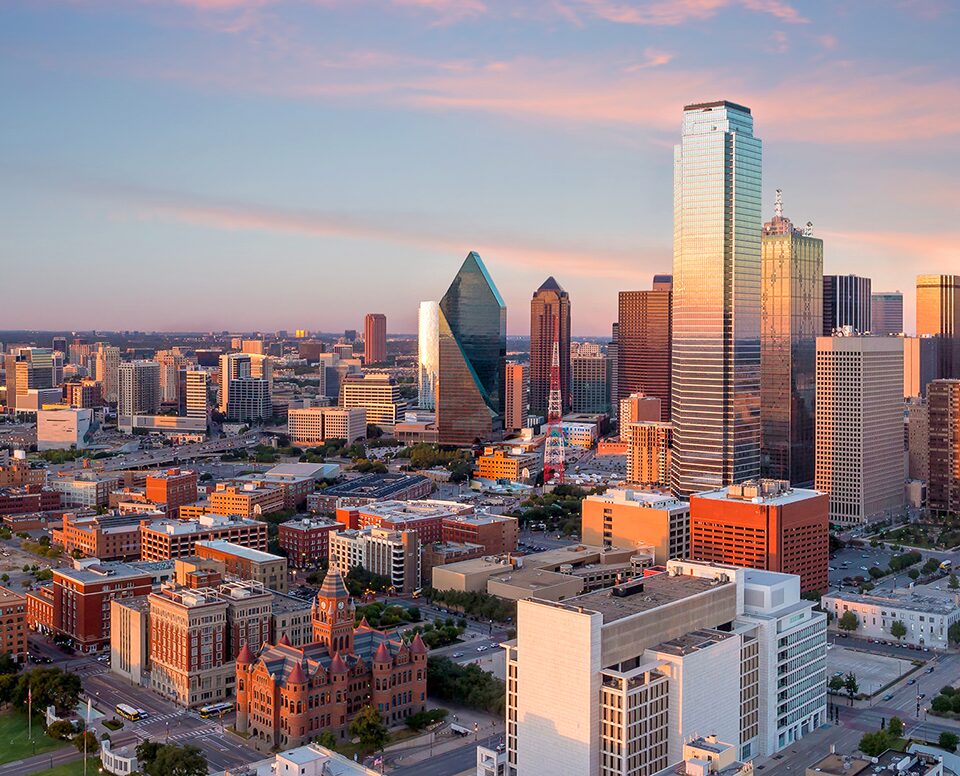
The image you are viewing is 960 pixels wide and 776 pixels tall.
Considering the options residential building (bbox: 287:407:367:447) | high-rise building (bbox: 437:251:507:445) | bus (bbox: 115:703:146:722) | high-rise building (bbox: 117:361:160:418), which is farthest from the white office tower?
high-rise building (bbox: 117:361:160:418)

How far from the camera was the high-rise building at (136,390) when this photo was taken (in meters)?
104

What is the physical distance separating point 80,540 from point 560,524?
23124 mm

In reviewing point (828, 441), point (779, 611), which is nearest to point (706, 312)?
point (828, 441)

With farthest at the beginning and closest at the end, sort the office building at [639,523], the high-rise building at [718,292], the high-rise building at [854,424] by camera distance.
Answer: the high-rise building at [854,424] < the high-rise building at [718,292] < the office building at [639,523]

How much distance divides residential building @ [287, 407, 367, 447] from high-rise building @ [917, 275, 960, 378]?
51909 mm

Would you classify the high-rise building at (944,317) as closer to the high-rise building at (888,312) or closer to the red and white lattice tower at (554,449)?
the high-rise building at (888,312)

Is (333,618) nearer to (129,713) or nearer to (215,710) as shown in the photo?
(215,710)

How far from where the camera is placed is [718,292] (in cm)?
5231

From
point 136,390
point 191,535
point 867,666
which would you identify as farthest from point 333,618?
point 136,390

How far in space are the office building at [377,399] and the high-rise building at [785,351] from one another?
47.1 m

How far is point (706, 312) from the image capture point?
52656mm

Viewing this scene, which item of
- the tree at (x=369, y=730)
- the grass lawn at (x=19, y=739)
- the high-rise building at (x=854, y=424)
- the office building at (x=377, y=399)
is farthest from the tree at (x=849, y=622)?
the office building at (x=377, y=399)

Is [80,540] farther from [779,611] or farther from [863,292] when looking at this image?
[863,292]

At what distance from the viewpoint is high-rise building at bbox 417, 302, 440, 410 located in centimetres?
11694
